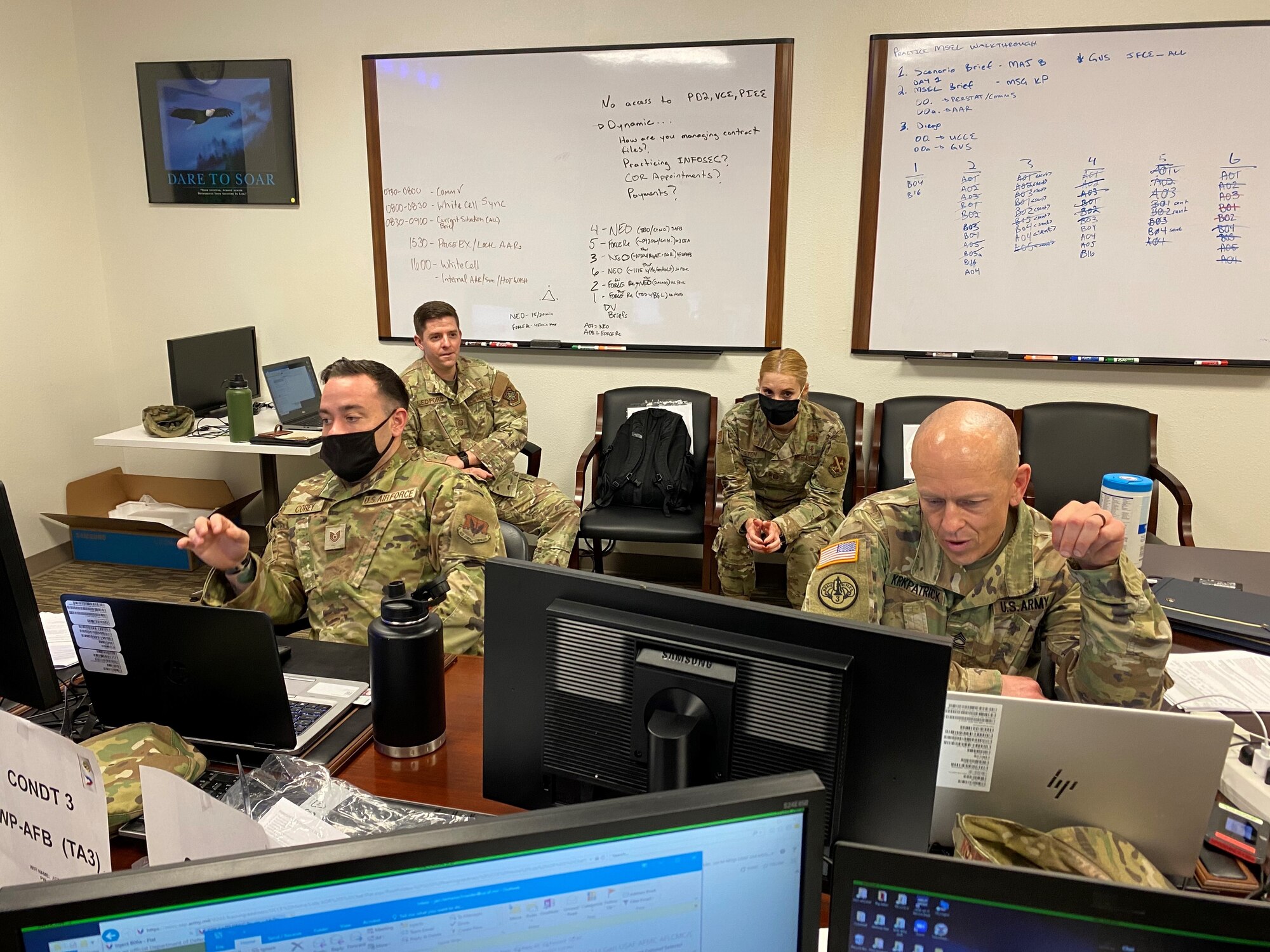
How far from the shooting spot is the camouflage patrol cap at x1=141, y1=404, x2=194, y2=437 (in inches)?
146

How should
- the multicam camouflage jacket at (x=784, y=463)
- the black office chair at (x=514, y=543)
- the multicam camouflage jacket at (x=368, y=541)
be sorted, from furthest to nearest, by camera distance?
the multicam camouflage jacket at (x=784, y=463)
the black office chair at (x=514, y=543)
the multicam camouflage jacket at (x=368, y=541)

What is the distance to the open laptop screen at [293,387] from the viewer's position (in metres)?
3.80

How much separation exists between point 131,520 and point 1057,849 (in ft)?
13.7

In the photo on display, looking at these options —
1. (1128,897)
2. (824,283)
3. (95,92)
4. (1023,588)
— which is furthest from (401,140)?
(1128,897)

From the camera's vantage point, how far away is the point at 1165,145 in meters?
3.29

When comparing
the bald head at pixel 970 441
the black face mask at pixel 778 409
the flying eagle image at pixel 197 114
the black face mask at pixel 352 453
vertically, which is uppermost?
the flying eagle image at pixel 197 114

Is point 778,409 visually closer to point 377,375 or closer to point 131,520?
point 377,375

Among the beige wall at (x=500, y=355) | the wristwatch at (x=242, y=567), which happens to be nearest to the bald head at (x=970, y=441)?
the wristwatch at (x=242, y=567)

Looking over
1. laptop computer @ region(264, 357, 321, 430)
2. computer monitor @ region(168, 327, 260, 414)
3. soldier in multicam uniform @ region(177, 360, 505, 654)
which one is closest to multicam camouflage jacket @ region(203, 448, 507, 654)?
soldier in multicam uniform @ region(177, 360, 505, 654)

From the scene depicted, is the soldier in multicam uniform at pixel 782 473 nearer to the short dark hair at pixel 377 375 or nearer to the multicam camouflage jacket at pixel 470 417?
the multicam camouflage jacket at pixel 470 417

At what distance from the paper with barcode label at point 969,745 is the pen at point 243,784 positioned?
0.89 metres

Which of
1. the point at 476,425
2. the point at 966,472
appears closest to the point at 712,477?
the point at 476,425

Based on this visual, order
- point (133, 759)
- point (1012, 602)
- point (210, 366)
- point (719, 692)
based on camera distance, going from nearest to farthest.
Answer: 1. point (719, 692)
2. point (133, 759)
3. point (1012, 602)
4. point (210, 366)

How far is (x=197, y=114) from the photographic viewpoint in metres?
4.10
